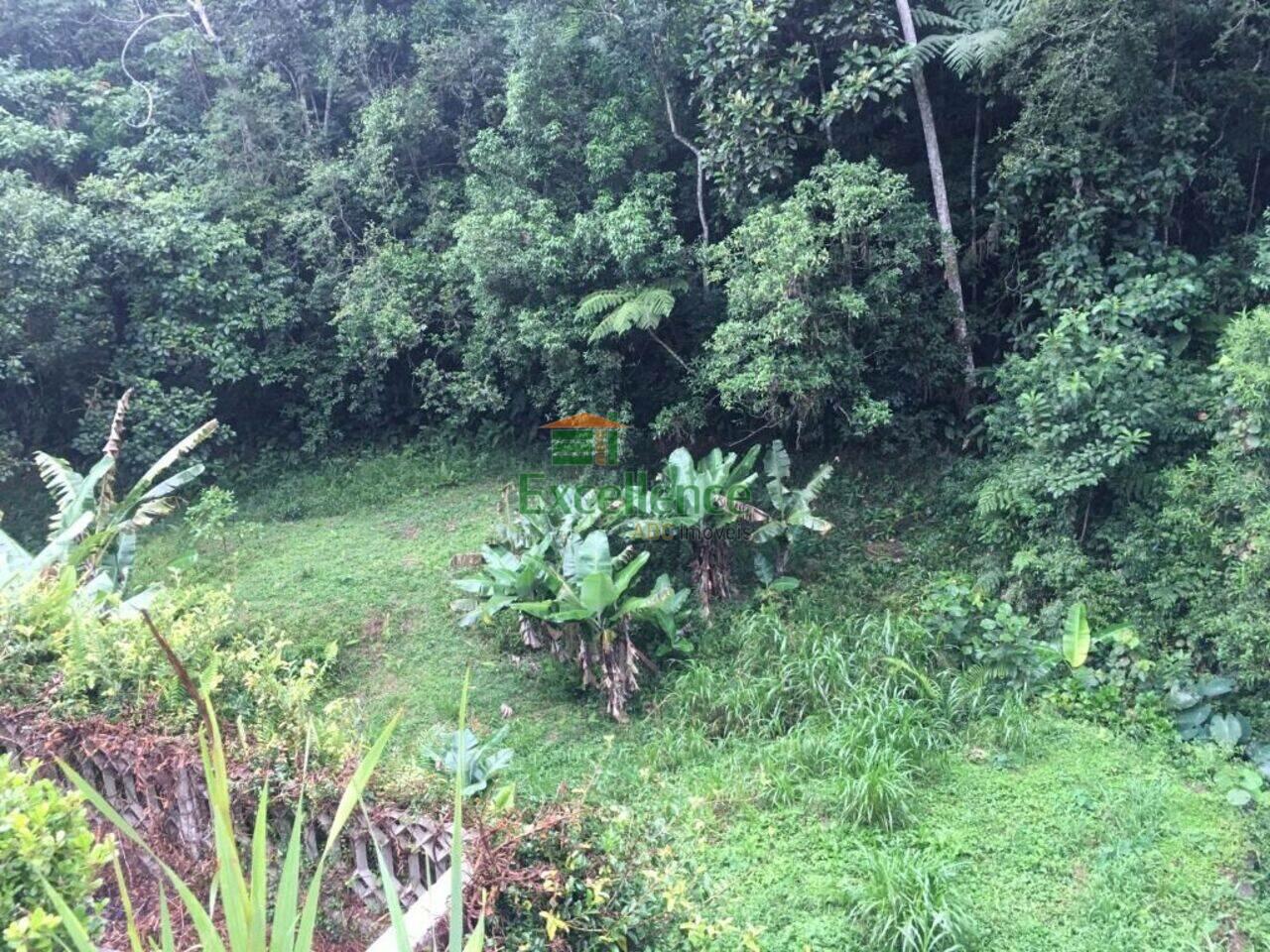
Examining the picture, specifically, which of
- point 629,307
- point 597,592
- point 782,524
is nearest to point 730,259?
point 629,307

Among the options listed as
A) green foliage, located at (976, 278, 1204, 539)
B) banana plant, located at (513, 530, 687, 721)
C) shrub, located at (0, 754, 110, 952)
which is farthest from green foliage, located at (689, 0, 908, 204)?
shrub, located at (0, 754, 110, 952)

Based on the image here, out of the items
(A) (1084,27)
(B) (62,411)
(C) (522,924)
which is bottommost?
(C) (522,924)

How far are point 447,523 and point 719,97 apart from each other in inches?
194

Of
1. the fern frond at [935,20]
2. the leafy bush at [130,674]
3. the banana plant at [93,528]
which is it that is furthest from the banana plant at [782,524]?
the banana plant at [93,528]

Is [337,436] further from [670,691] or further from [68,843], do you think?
[68,843]

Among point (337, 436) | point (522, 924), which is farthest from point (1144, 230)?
point (337, 436)

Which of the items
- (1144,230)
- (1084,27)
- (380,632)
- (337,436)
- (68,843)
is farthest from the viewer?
(337,436)

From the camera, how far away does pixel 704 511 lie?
5.96m

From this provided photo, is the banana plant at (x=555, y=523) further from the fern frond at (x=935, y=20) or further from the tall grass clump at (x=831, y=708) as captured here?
the fern frond at (x=935, y=20)

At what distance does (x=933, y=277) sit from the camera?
7062mm

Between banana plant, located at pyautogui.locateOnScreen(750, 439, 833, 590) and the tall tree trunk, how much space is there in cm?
182

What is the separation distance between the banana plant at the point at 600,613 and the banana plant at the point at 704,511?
19.4 inches

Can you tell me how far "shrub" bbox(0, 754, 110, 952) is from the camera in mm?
2059

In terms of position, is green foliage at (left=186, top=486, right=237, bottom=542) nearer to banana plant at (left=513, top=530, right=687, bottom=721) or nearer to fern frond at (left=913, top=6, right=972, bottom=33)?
banana plant at (left=513, top=530, right=687, bottom=721)
